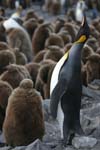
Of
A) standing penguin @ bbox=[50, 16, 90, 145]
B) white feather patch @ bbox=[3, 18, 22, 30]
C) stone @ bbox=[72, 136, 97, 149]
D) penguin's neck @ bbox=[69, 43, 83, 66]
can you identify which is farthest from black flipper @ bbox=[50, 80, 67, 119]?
white feather patch @ bbox=[3, 18, 22, 30]

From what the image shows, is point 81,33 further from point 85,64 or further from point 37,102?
point 85,64

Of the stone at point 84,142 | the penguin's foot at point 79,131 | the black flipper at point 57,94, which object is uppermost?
the black flipper at point 57,94

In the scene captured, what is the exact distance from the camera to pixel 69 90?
4.88 m

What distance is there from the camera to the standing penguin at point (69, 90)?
16.0ft

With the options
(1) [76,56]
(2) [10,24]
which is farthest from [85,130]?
(2) [10,24]

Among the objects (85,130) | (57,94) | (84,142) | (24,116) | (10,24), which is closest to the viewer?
(84,142)

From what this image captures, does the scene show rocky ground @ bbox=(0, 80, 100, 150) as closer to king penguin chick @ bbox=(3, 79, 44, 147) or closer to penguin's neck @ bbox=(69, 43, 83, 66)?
king penguin chick @ bbox=(3, 79, 44, 147)

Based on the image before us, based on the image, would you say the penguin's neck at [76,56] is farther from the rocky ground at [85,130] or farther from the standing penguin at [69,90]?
the rocky ground at [85,130]

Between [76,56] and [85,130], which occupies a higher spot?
[76,56]

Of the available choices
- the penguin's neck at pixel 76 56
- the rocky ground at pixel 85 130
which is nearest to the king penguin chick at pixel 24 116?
the rocky ground at pixel 85 130

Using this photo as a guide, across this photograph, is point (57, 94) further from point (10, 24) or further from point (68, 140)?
point (10, 24)

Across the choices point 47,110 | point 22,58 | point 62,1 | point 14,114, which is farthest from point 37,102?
point 62,1

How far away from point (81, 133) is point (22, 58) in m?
4.50

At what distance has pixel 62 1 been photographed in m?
23.5
